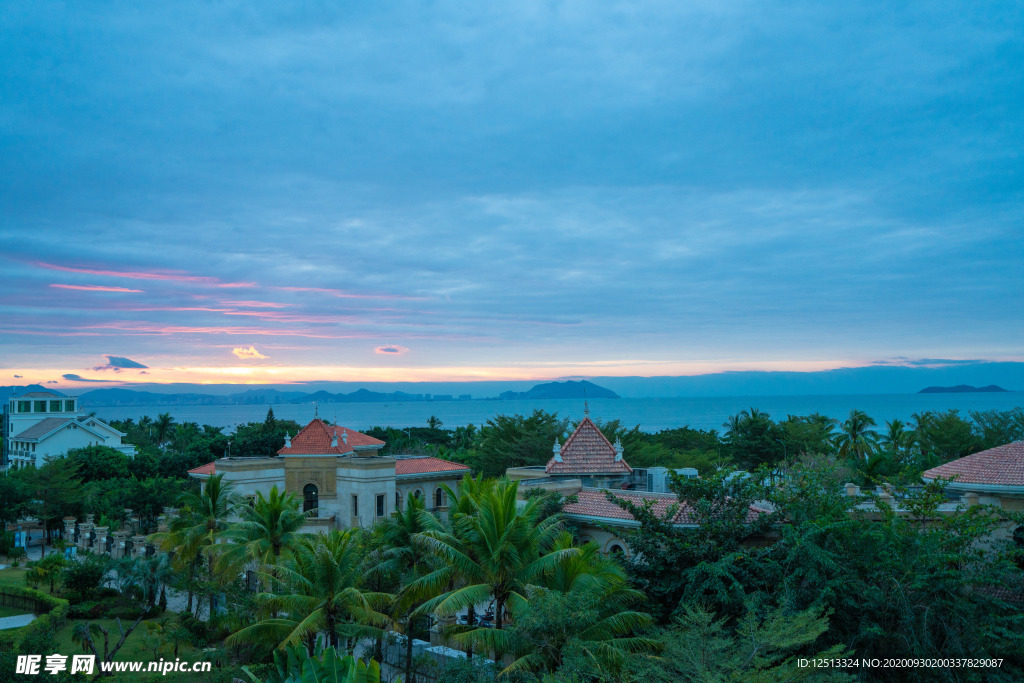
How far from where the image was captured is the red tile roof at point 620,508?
73.0 feet

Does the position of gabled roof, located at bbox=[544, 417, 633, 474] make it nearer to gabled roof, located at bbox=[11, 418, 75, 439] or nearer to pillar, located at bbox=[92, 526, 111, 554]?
pillar, located at bbox=[92, 526, 111, 554]

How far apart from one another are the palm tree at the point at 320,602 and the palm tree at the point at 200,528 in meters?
8.89

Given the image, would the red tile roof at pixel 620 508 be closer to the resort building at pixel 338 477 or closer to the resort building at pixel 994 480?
the resort building at pixel 994 480

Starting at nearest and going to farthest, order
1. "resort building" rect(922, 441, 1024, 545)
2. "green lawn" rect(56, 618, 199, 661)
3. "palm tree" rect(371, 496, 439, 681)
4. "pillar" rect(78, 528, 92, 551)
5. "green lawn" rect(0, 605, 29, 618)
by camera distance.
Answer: "resort building" rect(922, 441, 1024, 545), "palm tree" rect(371, 496, 439, 681), "green lawn" rect(56, 618, 199, 661), "green lawn" rect(0, 605, 29, 618), "pillar" rect(78, 528, 92, 551)

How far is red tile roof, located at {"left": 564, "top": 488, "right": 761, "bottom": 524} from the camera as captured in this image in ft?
73.0

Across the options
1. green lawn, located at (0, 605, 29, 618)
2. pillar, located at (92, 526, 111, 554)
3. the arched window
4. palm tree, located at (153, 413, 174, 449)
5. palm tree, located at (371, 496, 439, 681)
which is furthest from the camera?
palm tree, located at (153, 413, 174, 449)

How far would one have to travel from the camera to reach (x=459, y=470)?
41594mm

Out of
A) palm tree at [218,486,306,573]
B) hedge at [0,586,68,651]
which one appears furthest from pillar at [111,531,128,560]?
palm tree at [218,486,306,573]

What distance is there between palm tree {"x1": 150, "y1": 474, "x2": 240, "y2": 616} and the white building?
158 feet

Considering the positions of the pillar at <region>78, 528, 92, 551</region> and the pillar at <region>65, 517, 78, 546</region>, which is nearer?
the pillar at <region>78, 528, 92, 551</region>

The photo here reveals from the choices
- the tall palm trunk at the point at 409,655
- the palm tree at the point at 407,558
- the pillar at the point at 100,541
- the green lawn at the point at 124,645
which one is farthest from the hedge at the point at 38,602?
the tall palm trunk at the point at 409,655

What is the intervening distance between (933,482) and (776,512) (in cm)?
463

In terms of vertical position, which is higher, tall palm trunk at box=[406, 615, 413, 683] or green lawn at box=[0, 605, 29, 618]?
tall palm trunk at box=[406, 615, 413, 683]

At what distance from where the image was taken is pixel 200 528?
2958cm
